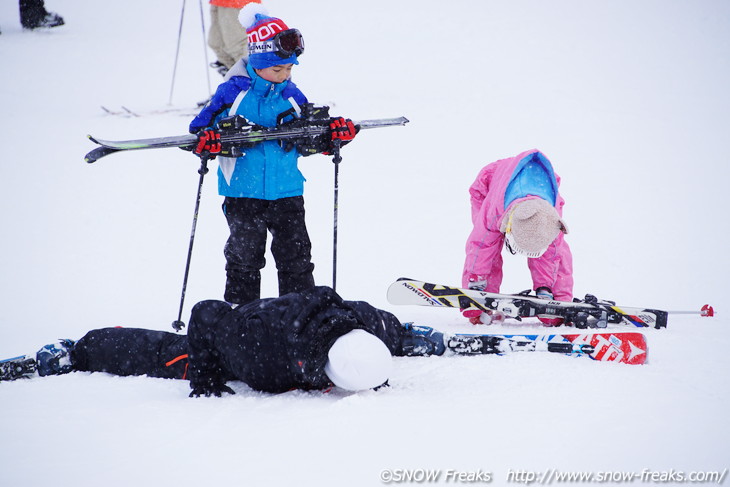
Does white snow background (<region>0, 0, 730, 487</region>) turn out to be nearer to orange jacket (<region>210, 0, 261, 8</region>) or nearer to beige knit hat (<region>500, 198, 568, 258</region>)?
beige knit hat (<region>500, 198, 568, 258</region>)

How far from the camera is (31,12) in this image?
13.6 m

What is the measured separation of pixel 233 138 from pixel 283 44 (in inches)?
26.5

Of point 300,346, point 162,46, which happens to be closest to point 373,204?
point 300,346

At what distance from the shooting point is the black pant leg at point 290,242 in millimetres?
4406

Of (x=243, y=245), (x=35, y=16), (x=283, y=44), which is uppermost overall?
(x=35, y=16)

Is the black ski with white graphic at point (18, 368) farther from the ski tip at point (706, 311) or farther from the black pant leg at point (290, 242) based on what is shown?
the ski tip at point (706, 311)

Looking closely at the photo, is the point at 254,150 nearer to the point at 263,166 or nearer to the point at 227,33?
the point at 263,166

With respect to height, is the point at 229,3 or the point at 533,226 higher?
the point at 229,3

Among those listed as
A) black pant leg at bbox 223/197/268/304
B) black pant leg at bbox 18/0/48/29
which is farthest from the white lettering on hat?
black pant leg at bbox 18/0/48/29

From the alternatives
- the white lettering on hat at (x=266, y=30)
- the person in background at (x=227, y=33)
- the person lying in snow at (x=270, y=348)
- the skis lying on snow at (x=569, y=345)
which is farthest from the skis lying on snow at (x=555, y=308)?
the person in background at (x=227, y=33)

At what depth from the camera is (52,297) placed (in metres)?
5.17

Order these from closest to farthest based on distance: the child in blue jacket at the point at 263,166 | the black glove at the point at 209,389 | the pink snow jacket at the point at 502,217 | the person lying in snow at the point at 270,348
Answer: the person lying in snow at the point at 270,348
the black glove at the point at 209,389
the child in blue jacket at the point at 263,166
the pink snow jacket at the point at 502,217

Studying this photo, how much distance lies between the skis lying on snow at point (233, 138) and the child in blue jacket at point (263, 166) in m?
0.07

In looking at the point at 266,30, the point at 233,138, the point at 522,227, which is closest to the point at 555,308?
the point at 522,227
